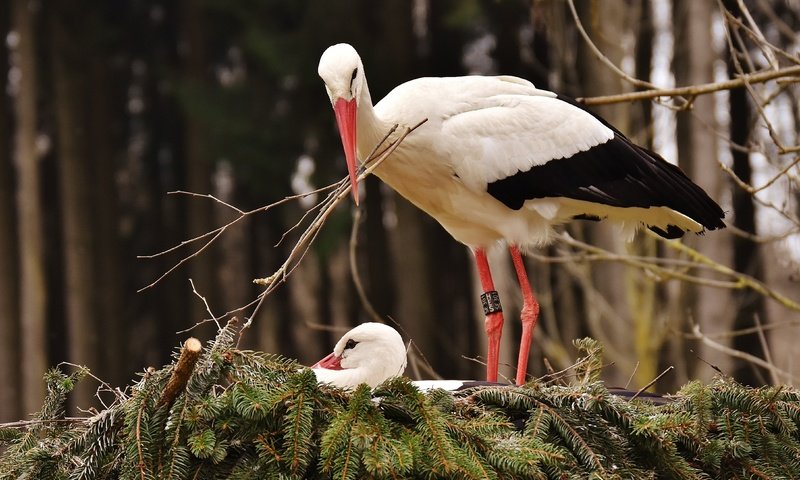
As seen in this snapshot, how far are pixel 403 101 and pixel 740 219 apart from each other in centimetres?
1088

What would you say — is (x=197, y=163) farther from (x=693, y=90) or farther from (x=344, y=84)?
(x=693, y=90)

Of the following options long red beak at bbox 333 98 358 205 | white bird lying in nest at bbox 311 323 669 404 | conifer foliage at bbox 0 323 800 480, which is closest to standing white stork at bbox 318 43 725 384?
long red beak at bbox 333 98 358 205

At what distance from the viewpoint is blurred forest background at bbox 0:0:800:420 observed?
14234 mm

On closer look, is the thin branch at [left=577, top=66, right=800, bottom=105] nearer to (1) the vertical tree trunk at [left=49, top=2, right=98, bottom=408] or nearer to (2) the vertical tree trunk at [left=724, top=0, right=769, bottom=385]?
(2) the vertical tree trunk at [left=724, top=0, right=769, bottom=385]

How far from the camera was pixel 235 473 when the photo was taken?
3.37 m

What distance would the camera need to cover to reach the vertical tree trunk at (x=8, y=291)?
1694 cm

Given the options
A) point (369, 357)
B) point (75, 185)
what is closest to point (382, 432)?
point (369, 357)

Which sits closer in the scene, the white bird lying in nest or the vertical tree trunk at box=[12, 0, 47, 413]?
the white bird lying in nest

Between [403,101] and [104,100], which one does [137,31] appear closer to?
[104,100]

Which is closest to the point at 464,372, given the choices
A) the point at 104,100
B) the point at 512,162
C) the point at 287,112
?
the point at 287,112

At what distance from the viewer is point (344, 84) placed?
5.37 m

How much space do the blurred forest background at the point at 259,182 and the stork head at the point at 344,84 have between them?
6.87 m

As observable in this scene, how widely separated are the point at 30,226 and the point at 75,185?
900 millimetres

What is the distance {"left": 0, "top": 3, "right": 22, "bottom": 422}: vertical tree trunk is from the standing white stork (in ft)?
39.1
